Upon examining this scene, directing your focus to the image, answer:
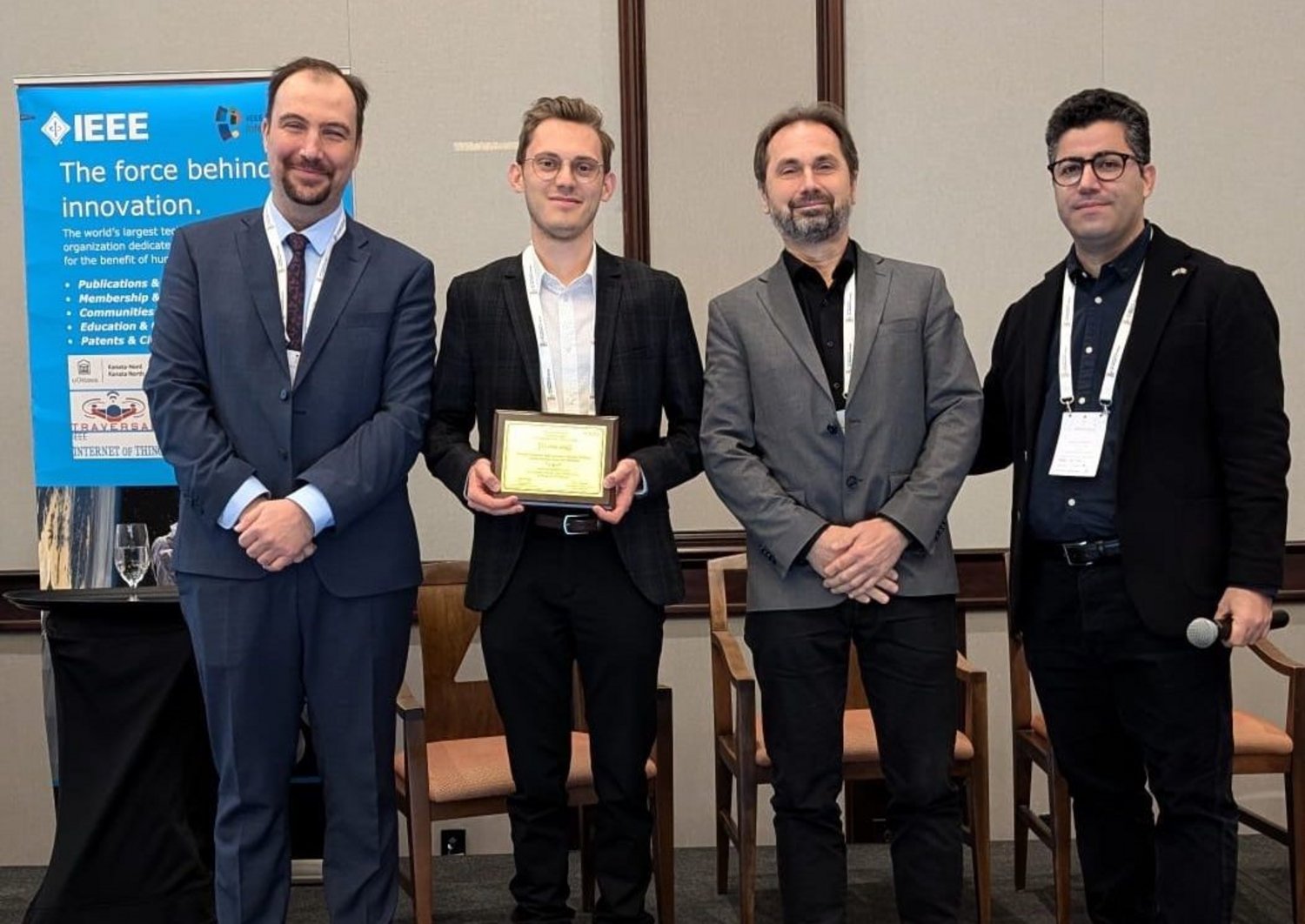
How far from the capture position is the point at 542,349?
3059 millimetres

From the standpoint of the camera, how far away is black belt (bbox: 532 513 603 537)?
2.96 metres

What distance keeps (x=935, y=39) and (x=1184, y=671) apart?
7.77 ft

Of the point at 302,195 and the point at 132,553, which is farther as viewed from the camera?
the point at 132,553

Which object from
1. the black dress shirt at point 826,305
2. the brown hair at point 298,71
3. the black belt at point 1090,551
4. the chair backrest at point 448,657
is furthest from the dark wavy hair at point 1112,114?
the chair backrest at point 448,657

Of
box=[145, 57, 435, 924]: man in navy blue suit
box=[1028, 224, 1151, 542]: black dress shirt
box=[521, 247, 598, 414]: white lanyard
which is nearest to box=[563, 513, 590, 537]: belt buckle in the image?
box=[521, 247, 598, 414]: white lanyard

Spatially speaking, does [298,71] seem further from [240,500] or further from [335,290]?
[240,500]

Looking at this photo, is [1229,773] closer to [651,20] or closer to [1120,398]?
[1120,398]

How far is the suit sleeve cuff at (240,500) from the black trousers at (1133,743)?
1695mm

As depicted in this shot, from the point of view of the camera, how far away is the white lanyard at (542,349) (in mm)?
3051

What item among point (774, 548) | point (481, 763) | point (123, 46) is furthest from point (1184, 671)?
point (123, 46)

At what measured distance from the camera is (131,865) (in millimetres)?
3309

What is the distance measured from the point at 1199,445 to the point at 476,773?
1.85 meters

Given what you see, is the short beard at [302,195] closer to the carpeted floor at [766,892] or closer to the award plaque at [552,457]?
the award plaque at [552,457]

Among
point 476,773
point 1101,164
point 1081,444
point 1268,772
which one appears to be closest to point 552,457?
point 476,773
